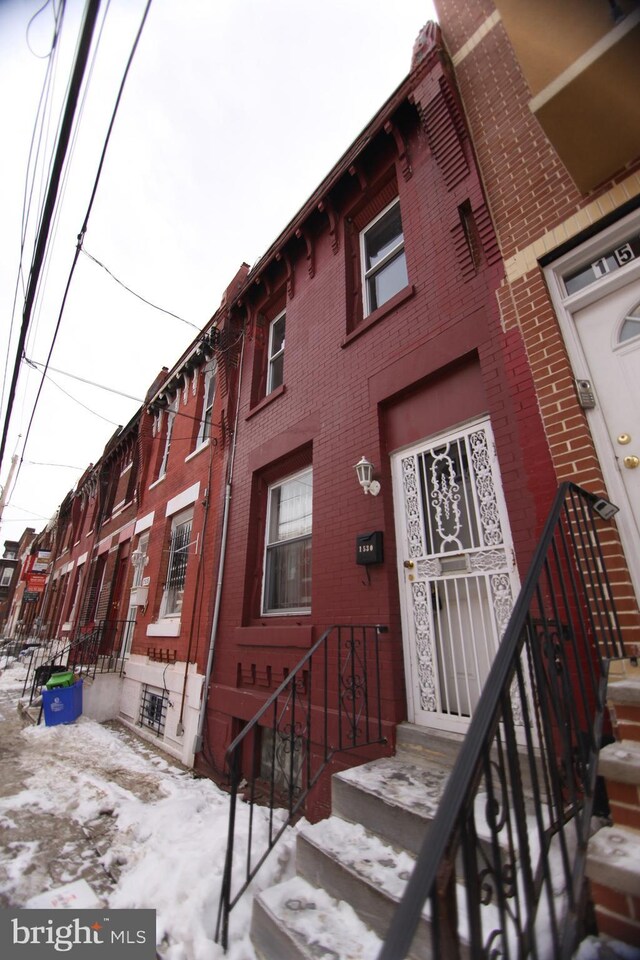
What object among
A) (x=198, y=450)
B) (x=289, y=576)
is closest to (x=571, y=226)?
(x=289, y=576)

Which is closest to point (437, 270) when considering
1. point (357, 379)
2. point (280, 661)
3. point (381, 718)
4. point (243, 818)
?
point (357, 379)

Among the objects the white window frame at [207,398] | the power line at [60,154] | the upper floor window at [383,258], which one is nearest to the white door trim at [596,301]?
the upper floor window at [383,258]

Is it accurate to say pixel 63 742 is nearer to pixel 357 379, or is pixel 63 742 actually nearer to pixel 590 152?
pixel 357 379

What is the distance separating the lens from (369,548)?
397 cm

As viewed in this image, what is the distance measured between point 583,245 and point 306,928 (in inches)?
180

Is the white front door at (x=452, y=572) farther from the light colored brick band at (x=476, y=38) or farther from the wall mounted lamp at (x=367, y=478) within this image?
the light colored brick band at (x=476, y=38)

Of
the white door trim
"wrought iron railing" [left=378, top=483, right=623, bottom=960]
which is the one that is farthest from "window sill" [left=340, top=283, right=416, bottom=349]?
"wrought iron railing" [left=378, top=483, right=623, bottom=960]

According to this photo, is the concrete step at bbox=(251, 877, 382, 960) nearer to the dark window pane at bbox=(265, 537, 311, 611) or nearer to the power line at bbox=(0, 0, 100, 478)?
the dark window pane at bbox=(265, 537, 311, 611)

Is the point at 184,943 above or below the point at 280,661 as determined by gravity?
below

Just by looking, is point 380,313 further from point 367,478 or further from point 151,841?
point 151,841

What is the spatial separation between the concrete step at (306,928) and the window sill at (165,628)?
531 centimetres

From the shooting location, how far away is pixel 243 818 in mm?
3588

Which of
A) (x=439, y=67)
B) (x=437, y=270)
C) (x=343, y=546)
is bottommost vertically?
(x=343, y=546)

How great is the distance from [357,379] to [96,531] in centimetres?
1275
